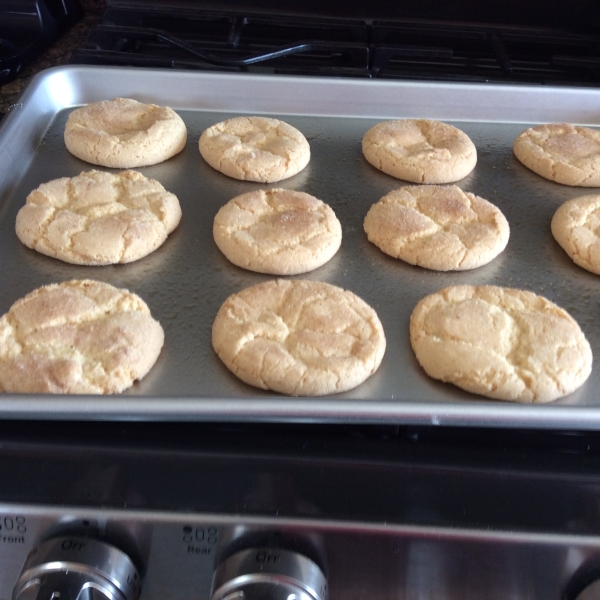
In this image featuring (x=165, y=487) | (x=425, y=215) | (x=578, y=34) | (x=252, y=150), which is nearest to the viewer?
(x=165, y=487)

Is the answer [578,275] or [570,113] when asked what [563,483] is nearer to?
[578,275]

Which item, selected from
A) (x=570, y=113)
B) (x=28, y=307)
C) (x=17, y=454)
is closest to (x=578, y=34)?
(x=570, y=113)

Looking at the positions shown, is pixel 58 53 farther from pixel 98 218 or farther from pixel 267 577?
pixel 267 577

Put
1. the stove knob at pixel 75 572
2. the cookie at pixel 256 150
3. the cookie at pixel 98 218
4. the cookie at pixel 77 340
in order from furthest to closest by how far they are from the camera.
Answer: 1. the cookie at pixel 256 150
2. the cookie at pixel 98 218
3. the cookie at pixel 77 340
4. the stove knob at pixel 75 572

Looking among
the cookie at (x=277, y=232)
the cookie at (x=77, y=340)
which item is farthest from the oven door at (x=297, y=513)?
the cookie at (x=277, y=232)

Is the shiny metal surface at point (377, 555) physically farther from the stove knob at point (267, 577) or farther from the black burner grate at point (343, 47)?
the black burner grate at point (343, 47)

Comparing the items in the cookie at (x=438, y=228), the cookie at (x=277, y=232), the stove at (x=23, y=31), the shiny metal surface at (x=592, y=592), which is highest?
the stove at (x=23, y=31)
